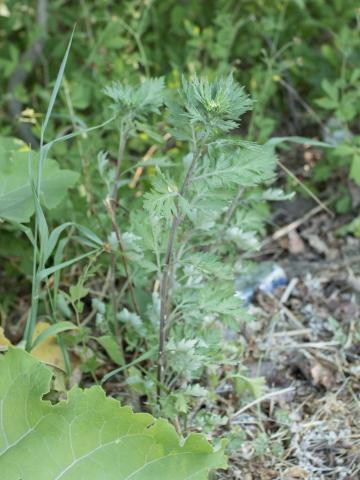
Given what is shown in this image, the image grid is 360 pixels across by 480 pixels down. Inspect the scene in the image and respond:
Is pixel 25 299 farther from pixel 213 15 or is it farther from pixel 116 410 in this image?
pixel 213 15

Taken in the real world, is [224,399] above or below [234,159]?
below

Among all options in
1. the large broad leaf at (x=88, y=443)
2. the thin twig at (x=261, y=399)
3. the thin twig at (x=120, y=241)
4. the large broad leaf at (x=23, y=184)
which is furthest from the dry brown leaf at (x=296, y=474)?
the large broad leaf at (x=23, y=184)

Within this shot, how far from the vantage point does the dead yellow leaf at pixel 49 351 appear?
8.04 ft

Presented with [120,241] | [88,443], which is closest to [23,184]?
[120,241]

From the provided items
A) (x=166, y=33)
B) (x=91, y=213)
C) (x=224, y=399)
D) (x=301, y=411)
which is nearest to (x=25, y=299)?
(x=91, y=213)

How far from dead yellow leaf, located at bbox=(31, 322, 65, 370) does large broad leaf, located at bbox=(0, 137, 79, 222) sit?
36 cm

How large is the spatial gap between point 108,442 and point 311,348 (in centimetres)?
93

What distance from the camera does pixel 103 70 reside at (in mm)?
3375

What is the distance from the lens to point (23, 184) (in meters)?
2.51

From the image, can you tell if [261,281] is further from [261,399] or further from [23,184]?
[23,184]

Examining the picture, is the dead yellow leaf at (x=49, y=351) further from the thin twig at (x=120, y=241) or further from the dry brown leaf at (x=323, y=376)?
the dry brown leaf at (x=323, y=376)

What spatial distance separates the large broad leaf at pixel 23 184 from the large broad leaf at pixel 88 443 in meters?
0.59

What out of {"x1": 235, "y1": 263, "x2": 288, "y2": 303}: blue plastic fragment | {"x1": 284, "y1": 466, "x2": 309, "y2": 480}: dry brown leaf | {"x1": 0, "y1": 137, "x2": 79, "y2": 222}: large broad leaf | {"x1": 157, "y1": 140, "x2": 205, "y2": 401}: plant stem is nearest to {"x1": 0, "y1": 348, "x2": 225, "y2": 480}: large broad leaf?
{"x1": 157, "y1": 140, "x2": 205, "y2": 401}: plant stem

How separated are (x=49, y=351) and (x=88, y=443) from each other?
56cm
